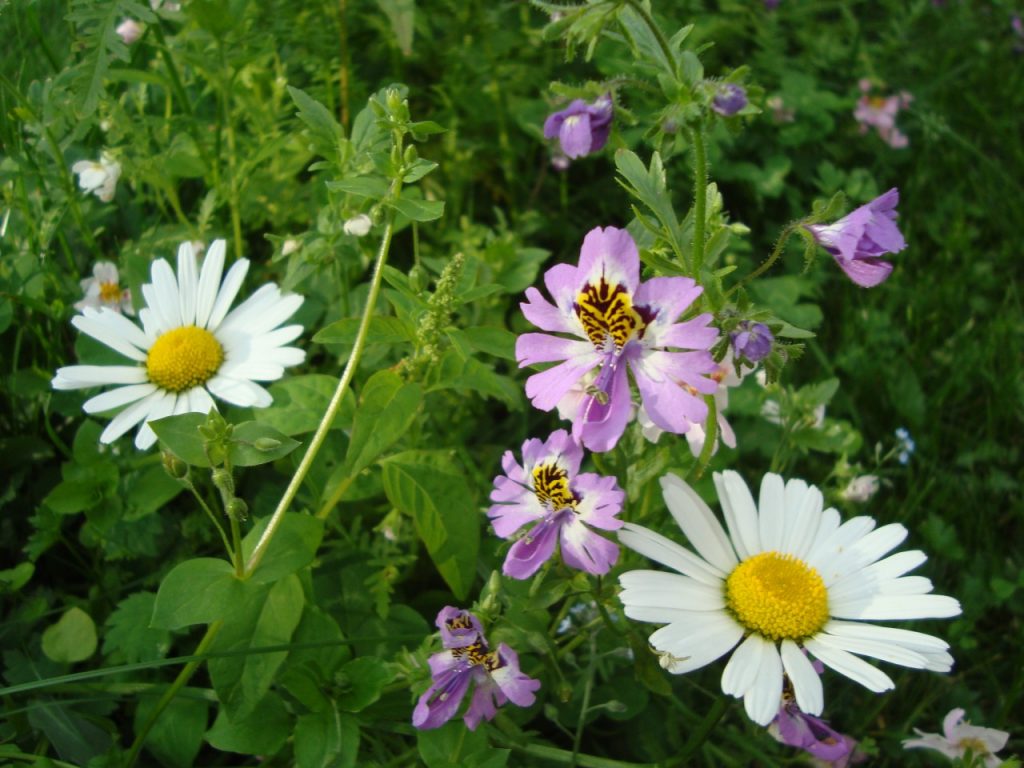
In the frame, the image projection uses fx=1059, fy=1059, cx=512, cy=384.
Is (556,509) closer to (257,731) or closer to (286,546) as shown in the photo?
(286,546)

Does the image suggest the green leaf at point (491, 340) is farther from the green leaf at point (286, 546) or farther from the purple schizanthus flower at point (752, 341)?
the purple schizanthus flower at point (752, 341)

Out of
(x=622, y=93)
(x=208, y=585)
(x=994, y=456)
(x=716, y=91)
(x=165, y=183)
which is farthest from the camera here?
(x=622, y=93)

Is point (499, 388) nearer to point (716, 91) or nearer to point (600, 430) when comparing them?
point (600, 430)

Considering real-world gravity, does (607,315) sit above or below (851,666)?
above

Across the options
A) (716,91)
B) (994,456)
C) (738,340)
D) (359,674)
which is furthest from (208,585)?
(994,456)

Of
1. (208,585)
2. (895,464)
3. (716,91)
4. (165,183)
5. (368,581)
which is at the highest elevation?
(716,91)

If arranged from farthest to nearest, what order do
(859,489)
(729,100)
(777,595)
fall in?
1. (859,489)
2. (777,595)
3. (729,100)

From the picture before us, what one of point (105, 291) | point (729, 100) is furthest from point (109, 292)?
point (729, 100)
